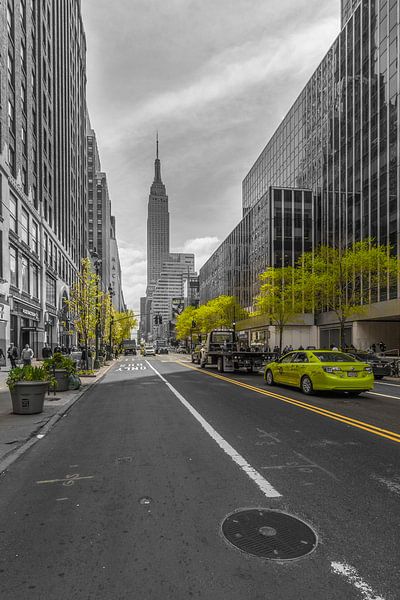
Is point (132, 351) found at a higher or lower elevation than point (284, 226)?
lower

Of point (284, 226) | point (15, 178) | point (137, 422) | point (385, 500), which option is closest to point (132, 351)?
point (284, 226)

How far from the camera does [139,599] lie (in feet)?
9.96

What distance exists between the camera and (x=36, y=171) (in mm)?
45781

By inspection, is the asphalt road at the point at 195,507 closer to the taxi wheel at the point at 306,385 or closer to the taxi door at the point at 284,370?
the taxi wheel at the point at 306,385

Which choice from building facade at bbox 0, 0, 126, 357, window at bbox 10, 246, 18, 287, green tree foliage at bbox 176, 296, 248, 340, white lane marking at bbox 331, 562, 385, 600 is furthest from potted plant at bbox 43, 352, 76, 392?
green tree foliage at bbox 176, 296, 248, 340

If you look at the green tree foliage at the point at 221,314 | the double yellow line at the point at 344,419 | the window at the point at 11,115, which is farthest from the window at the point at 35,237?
the double yellow line at the point at 344,419

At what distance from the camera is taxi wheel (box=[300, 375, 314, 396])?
14338mm

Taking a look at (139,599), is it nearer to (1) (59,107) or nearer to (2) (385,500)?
(2) (385,500)

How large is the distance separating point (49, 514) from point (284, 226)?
62.3m

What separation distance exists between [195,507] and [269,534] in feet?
3.26

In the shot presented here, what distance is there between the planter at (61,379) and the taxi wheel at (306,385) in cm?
897

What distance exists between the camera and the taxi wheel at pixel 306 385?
47.0ft

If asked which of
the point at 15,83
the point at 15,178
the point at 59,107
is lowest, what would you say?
the point at 15,178

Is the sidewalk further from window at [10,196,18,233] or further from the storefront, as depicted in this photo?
window at [10,196,18,233]
